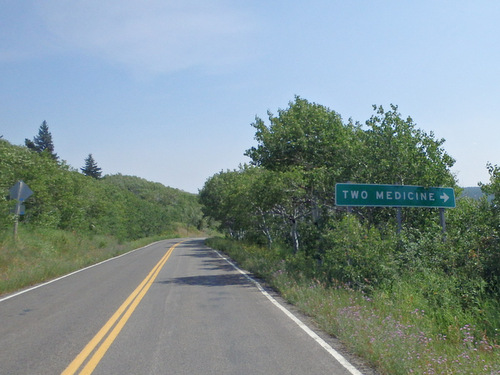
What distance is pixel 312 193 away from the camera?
1872 centimetres

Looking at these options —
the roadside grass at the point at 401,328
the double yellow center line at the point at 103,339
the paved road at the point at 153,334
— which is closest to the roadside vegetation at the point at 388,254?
the roadside grass at the point at 401,328

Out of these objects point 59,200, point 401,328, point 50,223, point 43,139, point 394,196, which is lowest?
point 401,328

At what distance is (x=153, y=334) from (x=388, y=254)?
6.42 m

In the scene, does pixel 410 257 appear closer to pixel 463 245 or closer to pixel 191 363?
pixel 463 245

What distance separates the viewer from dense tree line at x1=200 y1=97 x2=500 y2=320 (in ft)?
33.5

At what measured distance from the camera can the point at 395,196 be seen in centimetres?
1231

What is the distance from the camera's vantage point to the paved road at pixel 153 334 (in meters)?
5.67

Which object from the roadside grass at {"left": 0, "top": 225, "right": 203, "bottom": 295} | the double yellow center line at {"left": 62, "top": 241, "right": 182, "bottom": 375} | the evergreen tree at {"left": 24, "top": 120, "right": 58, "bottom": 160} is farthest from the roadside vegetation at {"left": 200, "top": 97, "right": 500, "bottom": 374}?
the evergreen tree at {"left": 24, "top": 120, "right": 58, "bottom": 160}

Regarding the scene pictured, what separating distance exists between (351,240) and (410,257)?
1621 millimetres

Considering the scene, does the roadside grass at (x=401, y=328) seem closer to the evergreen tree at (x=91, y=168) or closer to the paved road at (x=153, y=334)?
the paved road at (x=153, y=334)

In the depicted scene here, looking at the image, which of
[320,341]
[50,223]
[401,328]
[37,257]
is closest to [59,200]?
[50,223]

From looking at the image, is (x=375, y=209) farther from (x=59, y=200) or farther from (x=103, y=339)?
(x=59, y=200)

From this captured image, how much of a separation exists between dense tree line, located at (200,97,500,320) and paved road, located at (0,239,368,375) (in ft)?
9.84

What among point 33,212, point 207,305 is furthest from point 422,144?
point 33,212
